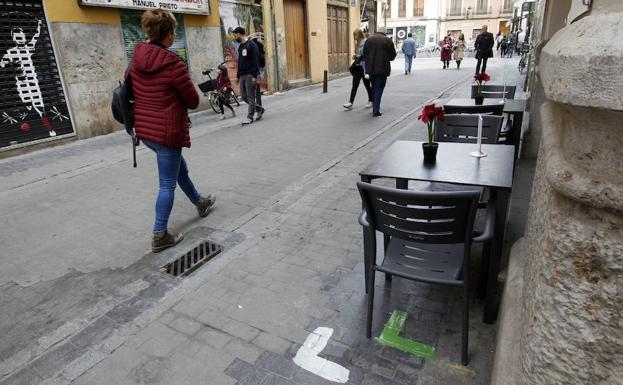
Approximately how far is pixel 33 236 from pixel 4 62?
465 centimetres

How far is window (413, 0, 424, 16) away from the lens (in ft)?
176

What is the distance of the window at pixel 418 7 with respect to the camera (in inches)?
2111

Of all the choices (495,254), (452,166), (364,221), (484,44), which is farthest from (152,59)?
(484,44)

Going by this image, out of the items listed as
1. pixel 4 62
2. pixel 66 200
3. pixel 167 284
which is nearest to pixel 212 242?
pixel 167 284

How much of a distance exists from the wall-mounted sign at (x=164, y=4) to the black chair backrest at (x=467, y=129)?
7.39 m

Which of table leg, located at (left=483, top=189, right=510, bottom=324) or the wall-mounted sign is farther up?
the wall-mounted sign

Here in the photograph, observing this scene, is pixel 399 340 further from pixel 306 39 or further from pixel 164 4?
pixel 306 39

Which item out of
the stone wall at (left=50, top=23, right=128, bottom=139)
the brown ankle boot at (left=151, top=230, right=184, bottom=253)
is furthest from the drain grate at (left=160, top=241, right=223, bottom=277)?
the stone wall at (left=50, top=23, right=128, bottom=139)

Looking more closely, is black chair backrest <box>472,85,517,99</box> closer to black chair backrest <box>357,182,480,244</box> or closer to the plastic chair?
the plastic chair

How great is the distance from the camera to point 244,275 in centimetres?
325

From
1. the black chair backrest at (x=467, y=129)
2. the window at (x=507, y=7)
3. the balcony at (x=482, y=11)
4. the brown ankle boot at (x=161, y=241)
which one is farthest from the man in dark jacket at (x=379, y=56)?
the balcony at (x=482, y=11)

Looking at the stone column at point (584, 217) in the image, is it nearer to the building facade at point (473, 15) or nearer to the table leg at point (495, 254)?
the table leg at point (495, 254)

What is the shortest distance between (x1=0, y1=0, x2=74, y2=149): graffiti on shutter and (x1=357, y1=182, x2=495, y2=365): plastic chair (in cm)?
751

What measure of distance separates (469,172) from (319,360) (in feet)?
4.84
